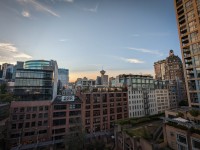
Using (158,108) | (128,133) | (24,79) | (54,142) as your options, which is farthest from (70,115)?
(158,108)

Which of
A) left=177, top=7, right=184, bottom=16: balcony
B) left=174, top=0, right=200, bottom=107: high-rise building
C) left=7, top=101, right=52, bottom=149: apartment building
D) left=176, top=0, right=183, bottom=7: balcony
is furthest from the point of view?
left=176, top=0, right=183, bottom=7: balcony

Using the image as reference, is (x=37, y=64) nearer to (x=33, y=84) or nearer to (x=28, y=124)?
(x=33, y=84)

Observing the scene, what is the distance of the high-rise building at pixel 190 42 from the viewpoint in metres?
53.5

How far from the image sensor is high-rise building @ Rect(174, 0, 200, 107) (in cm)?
5350

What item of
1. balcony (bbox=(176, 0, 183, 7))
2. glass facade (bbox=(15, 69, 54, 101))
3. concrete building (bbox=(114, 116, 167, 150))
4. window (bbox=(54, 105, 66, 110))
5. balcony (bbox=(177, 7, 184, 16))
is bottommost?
concrete building (bbox=(114, 116, 167, 150))

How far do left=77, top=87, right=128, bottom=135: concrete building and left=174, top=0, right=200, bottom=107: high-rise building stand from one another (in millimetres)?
36436

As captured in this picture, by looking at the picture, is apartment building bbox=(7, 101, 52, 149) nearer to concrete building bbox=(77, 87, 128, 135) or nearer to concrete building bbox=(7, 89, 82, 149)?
concrete building bbox=(7, 89, 82, 149)

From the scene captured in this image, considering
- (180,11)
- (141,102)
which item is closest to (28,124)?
(141,102)

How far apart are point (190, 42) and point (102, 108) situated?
56424 mm

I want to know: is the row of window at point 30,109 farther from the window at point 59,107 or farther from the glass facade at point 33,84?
the glass facade at point 33,84

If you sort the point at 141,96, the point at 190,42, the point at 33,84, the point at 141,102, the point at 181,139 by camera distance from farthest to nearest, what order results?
the point at 141,96
the point at 141,102
the point at 33,84
the point at 190,42
the point at 181,139

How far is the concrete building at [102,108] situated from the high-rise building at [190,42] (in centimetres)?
3644

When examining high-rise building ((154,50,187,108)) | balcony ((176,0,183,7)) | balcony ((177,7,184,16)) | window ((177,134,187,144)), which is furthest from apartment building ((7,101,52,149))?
high-rise building ((154,50,187,108))

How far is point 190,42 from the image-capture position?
56.9 metres
